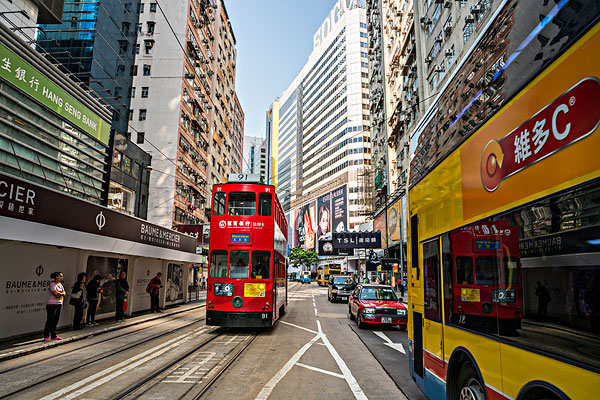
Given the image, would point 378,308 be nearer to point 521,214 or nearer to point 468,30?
point 521,214

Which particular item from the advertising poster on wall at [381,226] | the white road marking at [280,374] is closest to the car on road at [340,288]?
the white road marking at [280,374]

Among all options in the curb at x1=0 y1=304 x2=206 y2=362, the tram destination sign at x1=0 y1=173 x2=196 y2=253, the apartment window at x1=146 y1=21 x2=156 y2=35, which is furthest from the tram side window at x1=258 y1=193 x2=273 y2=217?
the apartment window at x1=146 y1=21 x2=156 y2=35

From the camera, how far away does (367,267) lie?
140 ft

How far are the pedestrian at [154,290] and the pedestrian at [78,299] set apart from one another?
17.9 feet

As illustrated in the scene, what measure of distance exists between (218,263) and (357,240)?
28.9 m

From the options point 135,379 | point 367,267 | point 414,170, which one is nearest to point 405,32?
point 367,267

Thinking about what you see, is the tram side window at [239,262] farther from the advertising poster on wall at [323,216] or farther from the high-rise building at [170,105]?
the advertising poster on wall at [323,216]

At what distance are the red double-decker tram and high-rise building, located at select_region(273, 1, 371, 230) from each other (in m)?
51.2

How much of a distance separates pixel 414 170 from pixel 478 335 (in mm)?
3339

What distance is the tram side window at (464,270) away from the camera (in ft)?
13.3

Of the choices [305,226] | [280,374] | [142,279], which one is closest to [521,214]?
[280,374]

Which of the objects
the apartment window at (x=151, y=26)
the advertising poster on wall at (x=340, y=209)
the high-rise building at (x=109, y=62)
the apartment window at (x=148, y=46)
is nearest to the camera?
the high-rise building at (x=109, y=62)

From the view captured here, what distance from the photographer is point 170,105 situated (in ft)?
137

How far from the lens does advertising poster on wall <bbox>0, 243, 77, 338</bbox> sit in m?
10.2
